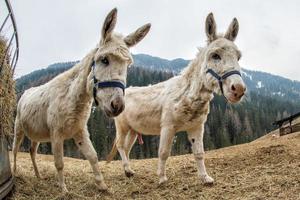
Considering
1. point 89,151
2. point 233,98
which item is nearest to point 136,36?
point 233,98

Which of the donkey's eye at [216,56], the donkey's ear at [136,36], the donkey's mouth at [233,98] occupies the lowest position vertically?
the donkey's mouth at [233,98]

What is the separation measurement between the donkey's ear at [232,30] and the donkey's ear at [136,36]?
196 centimetres

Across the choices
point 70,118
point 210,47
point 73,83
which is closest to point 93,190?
point 70,118

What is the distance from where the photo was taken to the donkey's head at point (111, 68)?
547 centimetres

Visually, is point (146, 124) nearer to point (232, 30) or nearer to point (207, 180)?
point (207, 180)

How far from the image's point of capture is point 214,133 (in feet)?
298

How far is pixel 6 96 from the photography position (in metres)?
6.25

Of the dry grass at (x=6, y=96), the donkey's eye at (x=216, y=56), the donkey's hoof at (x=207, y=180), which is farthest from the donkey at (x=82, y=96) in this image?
the donkey's hoof at (x=207, y=180)

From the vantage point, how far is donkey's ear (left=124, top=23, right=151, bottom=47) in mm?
6441

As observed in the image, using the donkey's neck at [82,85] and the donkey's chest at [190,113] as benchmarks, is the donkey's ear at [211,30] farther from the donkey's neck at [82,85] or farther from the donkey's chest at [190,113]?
the donkey's neck at [82,85]

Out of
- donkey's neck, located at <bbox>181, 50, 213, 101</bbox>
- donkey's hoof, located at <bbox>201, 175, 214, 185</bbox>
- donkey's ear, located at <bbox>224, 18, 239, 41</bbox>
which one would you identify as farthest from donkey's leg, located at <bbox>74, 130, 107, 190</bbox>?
donkey's ear, located at <bbox>224, 18, 239, 41</bbox>

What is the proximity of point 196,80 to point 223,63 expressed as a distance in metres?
0.89

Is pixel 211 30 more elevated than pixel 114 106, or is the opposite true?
pixel 211 30

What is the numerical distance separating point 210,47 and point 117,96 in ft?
9.05
